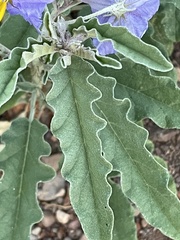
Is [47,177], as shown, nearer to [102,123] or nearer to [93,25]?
[102,123]

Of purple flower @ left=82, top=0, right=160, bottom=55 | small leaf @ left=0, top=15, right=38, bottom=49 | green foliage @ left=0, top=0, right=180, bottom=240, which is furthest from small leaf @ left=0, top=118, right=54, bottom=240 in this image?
purple flower @ left=82, top=0, right=160, bottom=55

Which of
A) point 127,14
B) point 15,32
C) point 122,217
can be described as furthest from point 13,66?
point 122,217

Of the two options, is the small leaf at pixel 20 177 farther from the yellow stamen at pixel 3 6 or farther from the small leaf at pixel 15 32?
the yellow stamen at pixel 3 6

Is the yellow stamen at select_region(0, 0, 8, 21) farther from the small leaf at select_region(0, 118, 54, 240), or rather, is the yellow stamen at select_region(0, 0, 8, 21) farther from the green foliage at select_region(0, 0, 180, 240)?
the small leaf at select_region(0, 118, 54, 240)

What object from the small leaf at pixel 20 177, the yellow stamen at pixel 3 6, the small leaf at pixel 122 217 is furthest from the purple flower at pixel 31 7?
the small leaf at pixel 122 217

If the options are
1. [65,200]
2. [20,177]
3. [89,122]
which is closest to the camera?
[89,122]

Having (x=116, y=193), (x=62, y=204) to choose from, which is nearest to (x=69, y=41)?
(x=116, y=193)

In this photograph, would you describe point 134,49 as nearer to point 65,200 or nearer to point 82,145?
point 82,145
